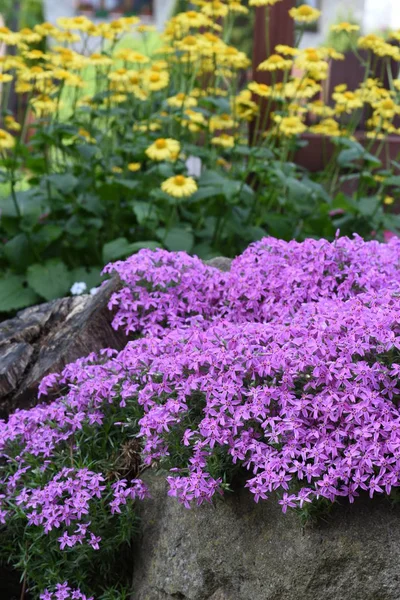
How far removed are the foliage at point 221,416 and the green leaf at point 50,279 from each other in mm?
1485

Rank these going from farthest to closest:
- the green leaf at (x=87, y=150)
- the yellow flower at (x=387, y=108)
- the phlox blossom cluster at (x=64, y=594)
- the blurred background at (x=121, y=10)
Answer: the blurred background at (x=121, y=10)
the yellow flower at (x=387, y=108)
the green leaf at (x=87, y=150)
the phlox blossom cluster at (x=64, y=594)

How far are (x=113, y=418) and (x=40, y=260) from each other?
7.24 ft

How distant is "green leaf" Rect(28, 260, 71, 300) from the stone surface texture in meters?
0.99

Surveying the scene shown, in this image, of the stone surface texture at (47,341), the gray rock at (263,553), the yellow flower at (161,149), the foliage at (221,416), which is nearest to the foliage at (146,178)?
the yellow flower at (161,149)

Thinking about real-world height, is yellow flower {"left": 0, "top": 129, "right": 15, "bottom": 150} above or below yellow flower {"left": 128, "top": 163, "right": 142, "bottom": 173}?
above

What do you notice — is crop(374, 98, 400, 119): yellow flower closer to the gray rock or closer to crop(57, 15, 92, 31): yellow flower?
crop(57, 15, 92, 31): yellow flower

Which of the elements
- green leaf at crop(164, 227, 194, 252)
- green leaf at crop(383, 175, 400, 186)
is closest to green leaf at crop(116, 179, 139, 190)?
green leaf at crop(164, 227, 194, 252)

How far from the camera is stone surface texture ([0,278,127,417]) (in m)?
2.78

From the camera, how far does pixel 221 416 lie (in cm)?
197

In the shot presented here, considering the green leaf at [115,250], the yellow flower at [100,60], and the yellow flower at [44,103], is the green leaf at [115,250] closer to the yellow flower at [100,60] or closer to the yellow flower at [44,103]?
the yellow flower at [44,103]

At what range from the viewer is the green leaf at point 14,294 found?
4.20 m

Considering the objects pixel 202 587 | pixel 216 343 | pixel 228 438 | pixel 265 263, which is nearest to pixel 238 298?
pixel 265 263

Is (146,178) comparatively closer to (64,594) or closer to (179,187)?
(179,187)

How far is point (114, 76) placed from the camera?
4.30 metres
